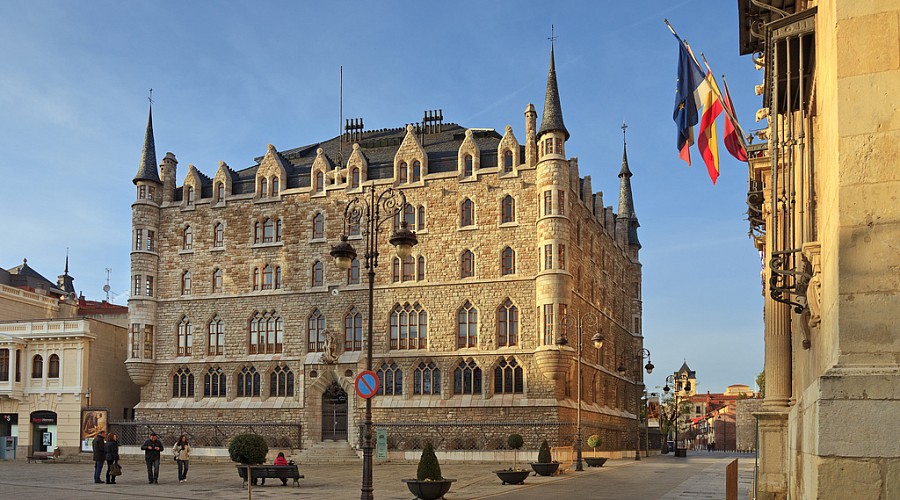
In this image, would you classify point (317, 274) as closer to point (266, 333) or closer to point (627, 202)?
point (266, 333)

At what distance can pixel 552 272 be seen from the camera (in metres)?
46.2

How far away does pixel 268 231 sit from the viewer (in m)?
54.3

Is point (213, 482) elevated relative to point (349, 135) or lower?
lower

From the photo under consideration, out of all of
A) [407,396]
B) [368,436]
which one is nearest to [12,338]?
[407,396]

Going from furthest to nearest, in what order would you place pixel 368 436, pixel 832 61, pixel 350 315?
pixel 350 315 < pixel 368 436 < pixel 832 61


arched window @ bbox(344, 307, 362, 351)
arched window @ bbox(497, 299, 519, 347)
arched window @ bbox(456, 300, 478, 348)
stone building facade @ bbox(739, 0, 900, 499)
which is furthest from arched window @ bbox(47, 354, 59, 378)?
stone building facade @ bbox(739, 0, 900, 499)

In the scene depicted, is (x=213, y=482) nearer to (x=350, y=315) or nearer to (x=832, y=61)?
(x=350, y=315)

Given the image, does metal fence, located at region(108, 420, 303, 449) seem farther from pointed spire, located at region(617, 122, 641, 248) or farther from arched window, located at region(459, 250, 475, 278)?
pointed spire, located at region(617, 122, 641, 248)

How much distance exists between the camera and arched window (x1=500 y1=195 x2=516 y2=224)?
48875mm

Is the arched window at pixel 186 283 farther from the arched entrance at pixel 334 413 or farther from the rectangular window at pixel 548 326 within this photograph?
the rectangular window at pixel 548 326

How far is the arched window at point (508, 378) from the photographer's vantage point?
47.6 meters

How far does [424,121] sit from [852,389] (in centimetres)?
5123

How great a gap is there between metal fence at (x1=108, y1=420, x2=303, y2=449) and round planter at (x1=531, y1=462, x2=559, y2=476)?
20.4 metres

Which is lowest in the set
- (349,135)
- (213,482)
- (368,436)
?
(213,482)
